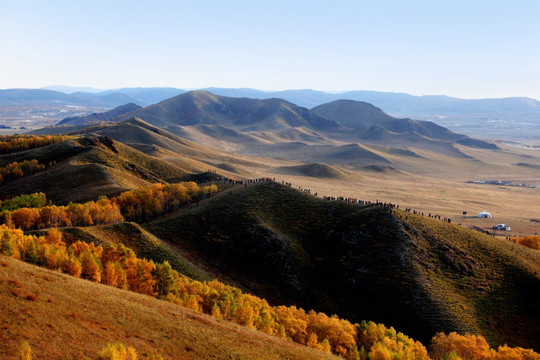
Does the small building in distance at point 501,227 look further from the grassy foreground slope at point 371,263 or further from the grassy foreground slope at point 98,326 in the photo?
the grassy foreground slope at point 98,326

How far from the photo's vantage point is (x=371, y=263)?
101062 millimetres

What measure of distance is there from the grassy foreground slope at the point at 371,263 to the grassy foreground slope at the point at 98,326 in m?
45.0


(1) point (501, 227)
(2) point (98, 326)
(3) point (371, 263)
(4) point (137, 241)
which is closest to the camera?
(2) point (98, 326)

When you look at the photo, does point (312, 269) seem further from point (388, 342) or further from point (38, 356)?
point (38, 356)

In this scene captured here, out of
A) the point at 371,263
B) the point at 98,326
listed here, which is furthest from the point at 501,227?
the point at 98,326

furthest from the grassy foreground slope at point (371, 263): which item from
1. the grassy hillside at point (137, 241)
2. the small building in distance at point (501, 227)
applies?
→ the small building in distance at point (501, 227)

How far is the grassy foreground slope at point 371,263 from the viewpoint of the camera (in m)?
87.1

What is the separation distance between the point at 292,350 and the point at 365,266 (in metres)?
57.1

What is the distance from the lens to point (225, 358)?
4022 cm

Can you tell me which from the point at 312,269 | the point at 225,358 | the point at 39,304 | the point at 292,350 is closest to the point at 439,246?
the point at 312,269

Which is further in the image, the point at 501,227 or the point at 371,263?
the point at 501,227

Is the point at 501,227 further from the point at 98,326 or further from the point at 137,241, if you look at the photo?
the point at 98,326

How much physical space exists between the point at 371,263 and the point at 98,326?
78.8 m

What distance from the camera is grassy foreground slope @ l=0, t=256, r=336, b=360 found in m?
32.1
